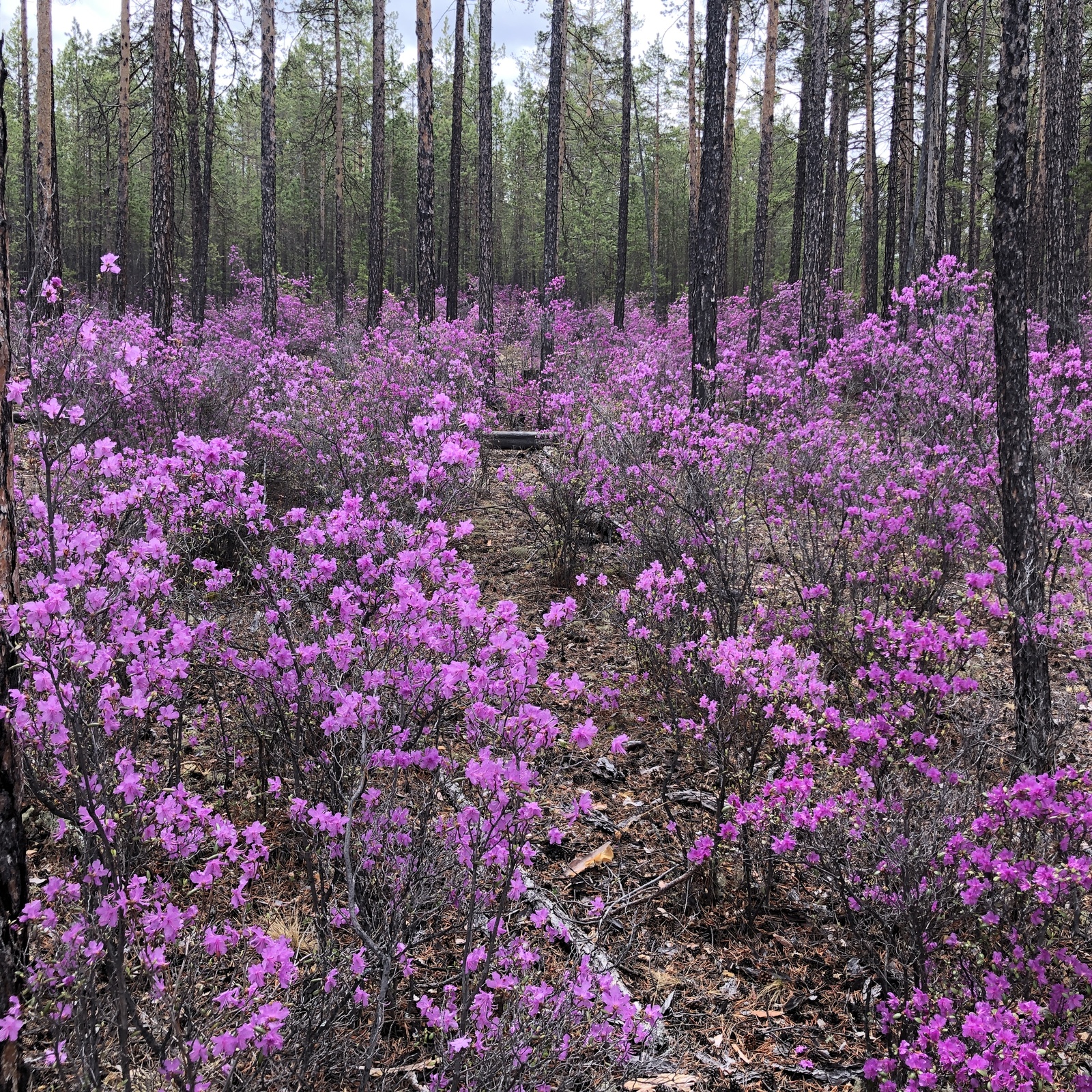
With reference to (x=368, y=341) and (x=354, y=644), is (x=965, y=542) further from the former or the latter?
(x=368, y=341)

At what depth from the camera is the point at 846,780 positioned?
12.3ft

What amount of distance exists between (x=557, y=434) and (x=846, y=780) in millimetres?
5348

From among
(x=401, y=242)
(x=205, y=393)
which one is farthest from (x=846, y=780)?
(x=401, y=242)

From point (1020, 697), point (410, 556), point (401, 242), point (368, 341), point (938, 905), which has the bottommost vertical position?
point (938, 905)

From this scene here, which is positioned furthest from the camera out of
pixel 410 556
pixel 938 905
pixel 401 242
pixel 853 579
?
pixel 401 242

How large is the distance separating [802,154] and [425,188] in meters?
10.8

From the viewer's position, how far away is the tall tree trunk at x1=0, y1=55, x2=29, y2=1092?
75.7 inches

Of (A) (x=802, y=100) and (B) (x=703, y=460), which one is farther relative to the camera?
(A) (x=802, y=100)

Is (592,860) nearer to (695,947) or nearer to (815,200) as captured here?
(695,947)

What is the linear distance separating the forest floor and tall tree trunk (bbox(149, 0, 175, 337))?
31.0 ft

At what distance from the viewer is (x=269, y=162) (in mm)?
12797

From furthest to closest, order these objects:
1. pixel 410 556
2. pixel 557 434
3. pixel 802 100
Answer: pixel 802 100 < pixel 557 434 < pixel 410 556

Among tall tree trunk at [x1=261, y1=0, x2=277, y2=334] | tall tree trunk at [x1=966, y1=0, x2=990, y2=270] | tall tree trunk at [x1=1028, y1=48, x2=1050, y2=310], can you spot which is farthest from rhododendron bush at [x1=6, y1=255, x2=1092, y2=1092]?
tall tree trunk at [x1=966, y1=0, x2=990, y2=270]

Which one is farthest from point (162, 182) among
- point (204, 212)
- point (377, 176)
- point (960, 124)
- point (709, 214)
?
point (960, 124)
